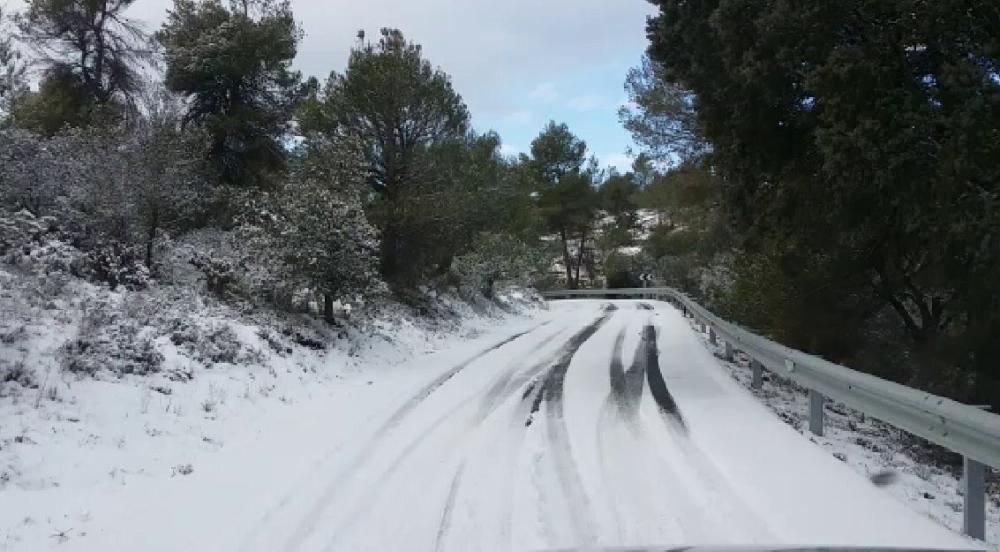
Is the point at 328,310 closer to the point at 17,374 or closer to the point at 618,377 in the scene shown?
the point at 618,377

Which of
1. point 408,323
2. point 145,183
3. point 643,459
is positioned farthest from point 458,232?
point 643,459

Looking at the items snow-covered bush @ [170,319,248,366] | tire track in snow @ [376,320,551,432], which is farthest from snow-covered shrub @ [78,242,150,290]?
tire track in snow @ [376,320,551,432]

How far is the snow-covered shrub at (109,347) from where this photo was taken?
8.07 meters

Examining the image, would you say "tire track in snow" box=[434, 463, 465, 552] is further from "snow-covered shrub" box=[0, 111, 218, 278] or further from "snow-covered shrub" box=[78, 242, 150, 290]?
"snow-covered shrub" box=[0, 111, 218, 278]

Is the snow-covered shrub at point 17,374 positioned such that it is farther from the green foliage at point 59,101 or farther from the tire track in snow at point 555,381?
the green foliage at point 59,101

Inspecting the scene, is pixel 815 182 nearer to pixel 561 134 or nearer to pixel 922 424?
pixel 922 424

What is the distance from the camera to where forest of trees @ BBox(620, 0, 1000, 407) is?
→ 9047 millimetres

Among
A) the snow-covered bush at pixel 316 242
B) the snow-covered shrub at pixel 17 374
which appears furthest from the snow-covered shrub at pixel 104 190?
the snow-covered shrub at pixel 17 374

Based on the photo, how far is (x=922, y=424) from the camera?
5684 millimetres

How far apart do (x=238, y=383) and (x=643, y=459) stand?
5.43 meters

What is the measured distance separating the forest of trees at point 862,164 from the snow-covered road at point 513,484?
3.49 metres

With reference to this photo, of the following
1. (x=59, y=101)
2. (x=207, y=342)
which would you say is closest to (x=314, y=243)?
(x=207, y=342)

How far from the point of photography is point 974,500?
16.0 ft

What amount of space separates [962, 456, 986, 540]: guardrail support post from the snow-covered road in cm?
18
